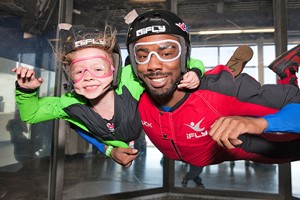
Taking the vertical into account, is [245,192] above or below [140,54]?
below

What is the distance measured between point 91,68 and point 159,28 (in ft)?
1.54

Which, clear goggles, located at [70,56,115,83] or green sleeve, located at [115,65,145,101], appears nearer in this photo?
clear goggles, located at [70,56,115,83]

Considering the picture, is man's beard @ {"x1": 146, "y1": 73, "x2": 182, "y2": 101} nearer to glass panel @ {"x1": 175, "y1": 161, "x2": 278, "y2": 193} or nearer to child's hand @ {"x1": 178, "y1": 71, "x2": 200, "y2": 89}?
child's hand @ {"x1": 178, "y1": 71, "x2": 200, "y2": 89}

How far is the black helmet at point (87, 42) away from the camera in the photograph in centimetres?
168

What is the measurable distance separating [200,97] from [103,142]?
892 mm

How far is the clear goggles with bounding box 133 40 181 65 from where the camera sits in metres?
1.62

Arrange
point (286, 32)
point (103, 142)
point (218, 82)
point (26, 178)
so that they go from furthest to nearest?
point (286, 32), point (26, 178), point (103, 142), point (218, 82)

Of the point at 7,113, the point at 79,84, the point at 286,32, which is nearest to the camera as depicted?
the point at 79,84

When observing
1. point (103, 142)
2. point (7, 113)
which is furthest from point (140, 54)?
point (7, 113)

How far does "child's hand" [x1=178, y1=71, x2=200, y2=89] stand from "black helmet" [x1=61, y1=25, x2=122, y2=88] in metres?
0.42

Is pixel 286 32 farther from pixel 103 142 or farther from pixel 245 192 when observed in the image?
pixel 103 142

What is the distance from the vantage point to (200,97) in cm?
177

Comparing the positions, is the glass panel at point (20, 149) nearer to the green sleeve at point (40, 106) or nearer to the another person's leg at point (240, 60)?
the green sleeve at point (40, 106)

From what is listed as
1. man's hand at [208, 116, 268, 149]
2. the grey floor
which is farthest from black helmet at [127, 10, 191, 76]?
the grey floor
